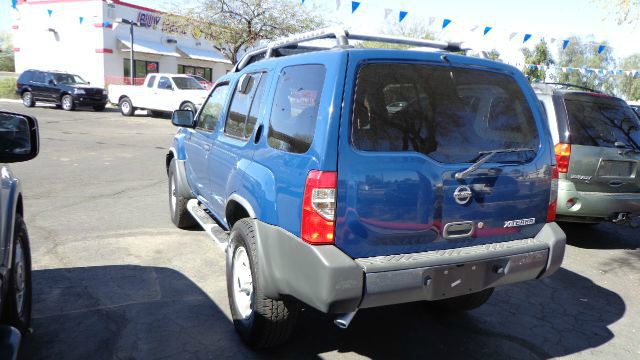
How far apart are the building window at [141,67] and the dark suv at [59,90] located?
1174cm

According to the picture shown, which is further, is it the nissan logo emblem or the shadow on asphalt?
the shadow on asphalt

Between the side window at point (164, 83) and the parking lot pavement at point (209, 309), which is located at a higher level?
the side window at point (164, 83)

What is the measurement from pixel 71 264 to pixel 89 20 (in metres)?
32.6

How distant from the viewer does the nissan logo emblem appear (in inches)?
113

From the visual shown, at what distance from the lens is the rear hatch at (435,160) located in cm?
270

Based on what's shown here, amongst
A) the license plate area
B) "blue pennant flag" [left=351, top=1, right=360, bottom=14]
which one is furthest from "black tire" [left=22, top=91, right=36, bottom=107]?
the license plate area

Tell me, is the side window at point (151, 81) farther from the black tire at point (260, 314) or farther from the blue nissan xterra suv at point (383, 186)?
the black tire at point (260, 314)

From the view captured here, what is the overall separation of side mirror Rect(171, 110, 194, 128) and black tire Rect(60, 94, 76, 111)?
20.0 metres

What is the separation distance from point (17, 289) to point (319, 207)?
1.83 m

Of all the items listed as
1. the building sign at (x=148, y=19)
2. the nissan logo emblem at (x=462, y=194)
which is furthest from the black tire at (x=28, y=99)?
the nissan logo emblem at (x=462, y=194)

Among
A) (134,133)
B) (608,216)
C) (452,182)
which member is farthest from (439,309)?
(134,133)

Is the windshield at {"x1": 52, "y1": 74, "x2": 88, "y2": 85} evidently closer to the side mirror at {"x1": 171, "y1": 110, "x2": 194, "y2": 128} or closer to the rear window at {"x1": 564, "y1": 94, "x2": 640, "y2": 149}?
the side mirror at {"x1": 171, "y1": 110, "x2": 194, "y2": 128}

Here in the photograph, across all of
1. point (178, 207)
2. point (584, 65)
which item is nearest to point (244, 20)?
point (178, 207)

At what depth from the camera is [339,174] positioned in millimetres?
2633
